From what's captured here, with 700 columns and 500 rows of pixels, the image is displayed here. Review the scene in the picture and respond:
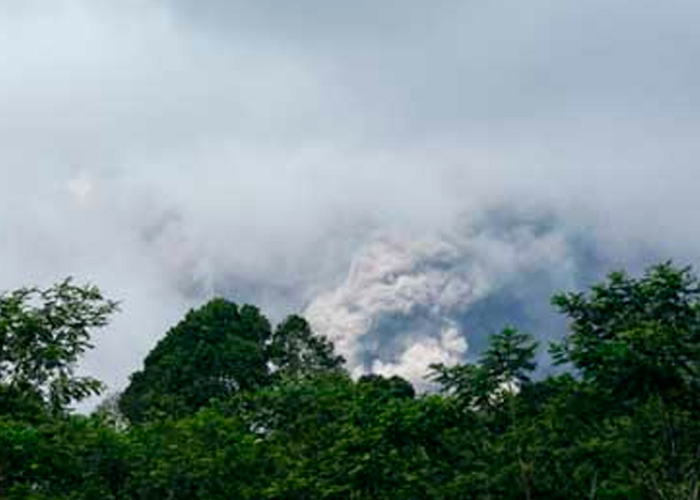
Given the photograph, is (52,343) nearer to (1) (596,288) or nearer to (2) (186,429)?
(2) (186,429)

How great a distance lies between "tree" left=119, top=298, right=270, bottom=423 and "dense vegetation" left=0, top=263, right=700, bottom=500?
2138 cm

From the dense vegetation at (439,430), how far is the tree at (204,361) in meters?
21.4

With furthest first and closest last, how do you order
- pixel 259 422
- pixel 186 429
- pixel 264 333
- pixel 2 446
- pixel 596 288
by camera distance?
pixel 264 333 → pixel 259 422 → pixel 186 429 → pixel 596 288 → pixel 2 446

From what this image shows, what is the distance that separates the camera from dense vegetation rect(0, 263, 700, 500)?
3039 centimetres

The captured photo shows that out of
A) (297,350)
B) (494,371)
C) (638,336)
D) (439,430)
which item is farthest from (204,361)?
(638,336)

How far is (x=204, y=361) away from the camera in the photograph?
73938 millimetres

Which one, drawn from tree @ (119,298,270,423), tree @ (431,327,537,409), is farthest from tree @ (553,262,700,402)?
tree @ (119,298,270,423)

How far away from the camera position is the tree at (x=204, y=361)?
72062 mm

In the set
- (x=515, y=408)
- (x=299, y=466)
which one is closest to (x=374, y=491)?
(x=299, y=466)

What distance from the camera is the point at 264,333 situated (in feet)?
261

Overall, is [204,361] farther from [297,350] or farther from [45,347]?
[45,347]

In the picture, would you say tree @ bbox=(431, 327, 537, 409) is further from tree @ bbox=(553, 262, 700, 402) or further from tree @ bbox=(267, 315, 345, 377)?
tree @ bbox=(267, 315, 345, 377)

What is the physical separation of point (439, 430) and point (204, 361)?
111 ft

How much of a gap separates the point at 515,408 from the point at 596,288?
6842mm
